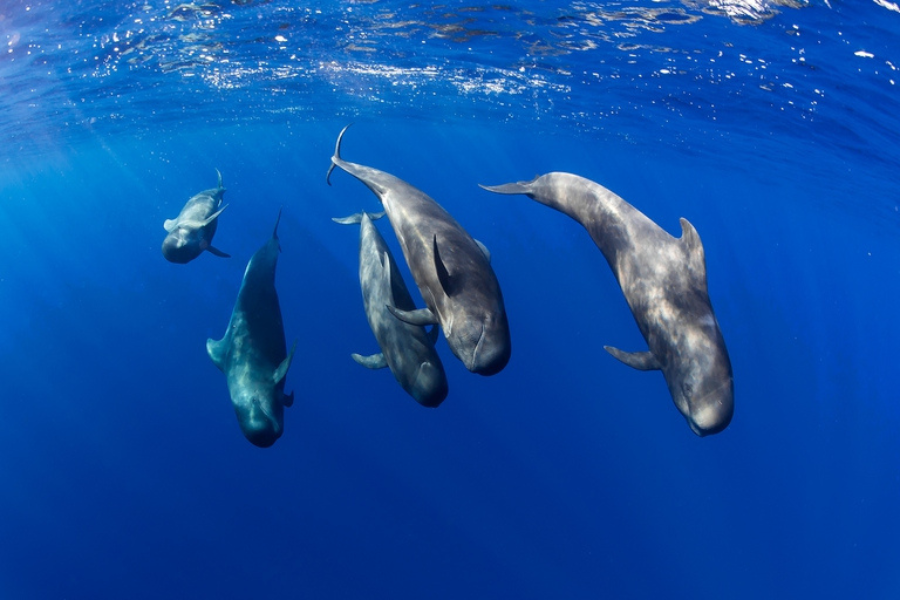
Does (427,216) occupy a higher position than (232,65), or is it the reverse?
(427,216)

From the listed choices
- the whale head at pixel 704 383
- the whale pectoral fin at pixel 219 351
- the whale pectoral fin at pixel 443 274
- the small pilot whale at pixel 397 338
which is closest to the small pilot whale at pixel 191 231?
the whale pectoral fin at pixel 219 351

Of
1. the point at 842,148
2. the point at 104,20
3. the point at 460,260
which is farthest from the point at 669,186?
the point at 460,260

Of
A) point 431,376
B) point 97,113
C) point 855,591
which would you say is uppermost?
point 431,376

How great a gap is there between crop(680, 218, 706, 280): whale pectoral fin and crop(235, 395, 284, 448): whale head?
21.1ft

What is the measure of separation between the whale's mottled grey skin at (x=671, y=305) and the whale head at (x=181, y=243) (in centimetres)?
897

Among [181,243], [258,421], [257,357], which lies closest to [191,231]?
[181,243]

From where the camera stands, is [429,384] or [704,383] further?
→ [429,384]

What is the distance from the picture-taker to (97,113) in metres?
27.5

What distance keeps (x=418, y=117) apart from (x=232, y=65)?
59.2ft

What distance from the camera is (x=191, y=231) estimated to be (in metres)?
12.5

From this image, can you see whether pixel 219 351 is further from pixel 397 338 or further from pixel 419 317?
pixel 419 317

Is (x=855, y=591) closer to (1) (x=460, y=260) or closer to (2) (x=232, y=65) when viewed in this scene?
(1) (x=460, y=260)

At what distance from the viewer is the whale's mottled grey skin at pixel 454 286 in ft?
17.5

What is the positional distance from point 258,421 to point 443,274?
186 inches
